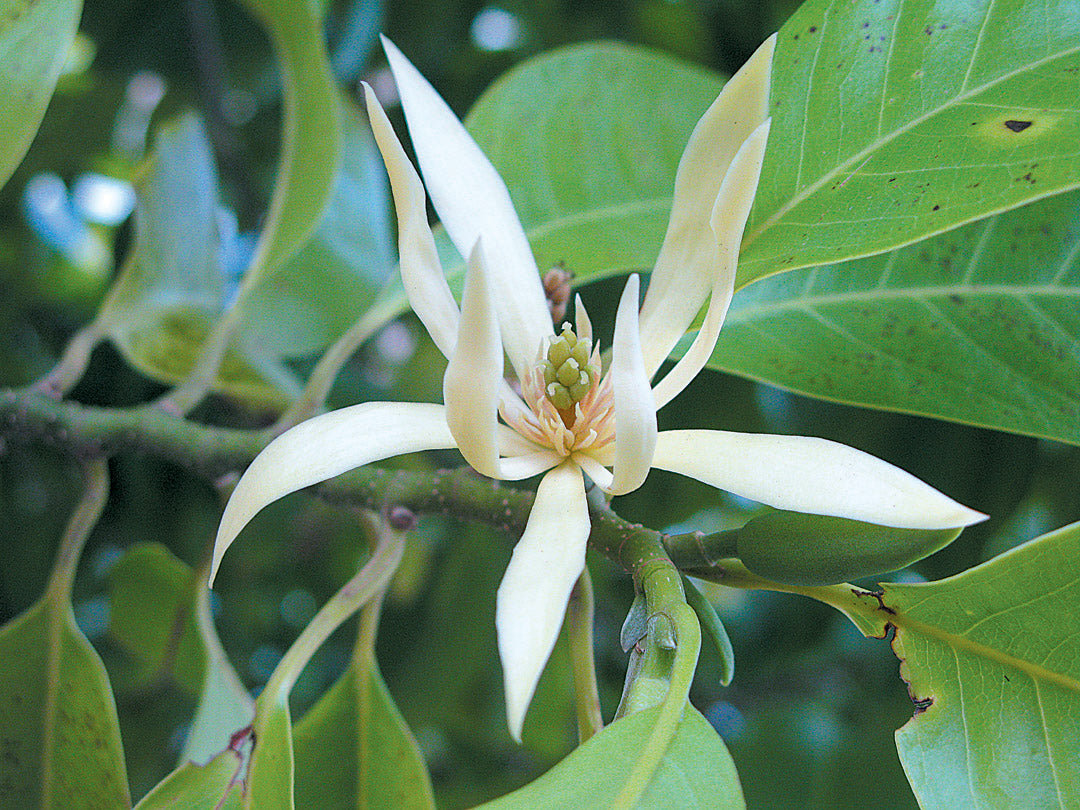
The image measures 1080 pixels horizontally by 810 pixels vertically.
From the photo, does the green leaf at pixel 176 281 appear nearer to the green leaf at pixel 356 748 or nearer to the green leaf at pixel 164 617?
the green leaf at pixel 164 617

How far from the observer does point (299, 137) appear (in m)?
0.91

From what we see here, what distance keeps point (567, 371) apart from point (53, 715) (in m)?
0.57

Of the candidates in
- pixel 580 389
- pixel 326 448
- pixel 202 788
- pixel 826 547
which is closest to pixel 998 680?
pixel 826 547

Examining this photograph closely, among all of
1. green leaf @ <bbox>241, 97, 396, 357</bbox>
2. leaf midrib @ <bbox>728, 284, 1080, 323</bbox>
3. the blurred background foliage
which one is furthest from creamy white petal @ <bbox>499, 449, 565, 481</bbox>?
the blurred background foliage

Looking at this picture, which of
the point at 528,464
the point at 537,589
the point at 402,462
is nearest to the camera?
the point at 537,589

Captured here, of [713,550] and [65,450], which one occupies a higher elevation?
[65,450]

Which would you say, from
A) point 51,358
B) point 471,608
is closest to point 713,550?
point 471,608

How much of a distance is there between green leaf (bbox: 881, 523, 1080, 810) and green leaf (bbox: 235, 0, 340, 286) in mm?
662

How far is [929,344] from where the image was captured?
746 mm

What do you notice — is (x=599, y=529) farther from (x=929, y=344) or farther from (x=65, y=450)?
(x=65, y=450)

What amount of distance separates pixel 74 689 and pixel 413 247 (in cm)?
53

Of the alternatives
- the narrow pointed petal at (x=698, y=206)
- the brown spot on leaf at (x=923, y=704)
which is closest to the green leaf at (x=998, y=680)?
the brown spot on leaf at (x=923, y=704)

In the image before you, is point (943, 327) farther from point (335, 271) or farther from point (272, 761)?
point (335, 271)

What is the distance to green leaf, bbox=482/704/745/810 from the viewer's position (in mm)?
415
